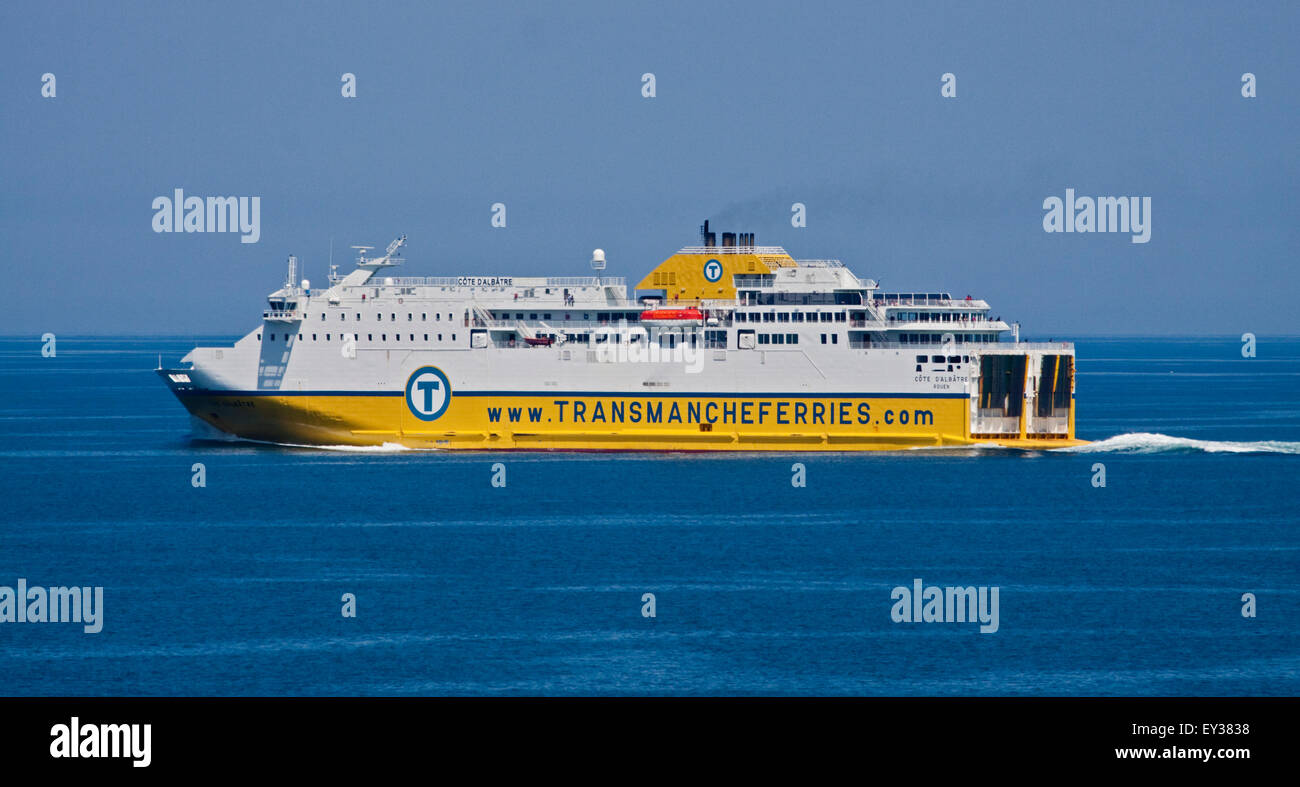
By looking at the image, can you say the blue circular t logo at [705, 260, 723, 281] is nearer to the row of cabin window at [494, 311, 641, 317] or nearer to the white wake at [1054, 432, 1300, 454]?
the row of cabin window at [494, 311, 641, 317]

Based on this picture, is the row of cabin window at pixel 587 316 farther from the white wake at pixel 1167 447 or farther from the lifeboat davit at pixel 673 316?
the white wake at pixel 1167 447

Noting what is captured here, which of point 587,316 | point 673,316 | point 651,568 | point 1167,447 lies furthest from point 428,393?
point 1167,447

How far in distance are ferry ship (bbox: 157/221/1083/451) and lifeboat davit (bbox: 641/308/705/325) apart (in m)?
0.71

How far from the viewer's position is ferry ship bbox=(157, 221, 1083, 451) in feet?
170

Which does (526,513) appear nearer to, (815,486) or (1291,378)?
(815,486)

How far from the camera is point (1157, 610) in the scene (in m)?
29.4

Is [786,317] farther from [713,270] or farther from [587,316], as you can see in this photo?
[587,316]

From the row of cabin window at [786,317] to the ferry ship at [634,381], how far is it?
0.16 ft

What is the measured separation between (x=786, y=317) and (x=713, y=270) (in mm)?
4268

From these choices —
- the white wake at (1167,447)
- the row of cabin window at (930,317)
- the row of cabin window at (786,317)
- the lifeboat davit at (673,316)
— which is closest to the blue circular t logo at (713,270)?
the lifeboat davit at (673,316)

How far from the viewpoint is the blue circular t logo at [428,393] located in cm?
5181

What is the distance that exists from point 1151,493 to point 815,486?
1079 cm

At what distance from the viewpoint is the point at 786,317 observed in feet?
173
